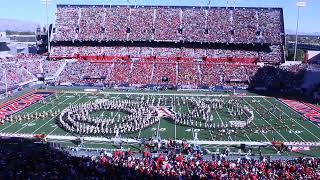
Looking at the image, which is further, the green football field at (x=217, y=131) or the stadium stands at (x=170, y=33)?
the stadium stands at (x=170, y=33)

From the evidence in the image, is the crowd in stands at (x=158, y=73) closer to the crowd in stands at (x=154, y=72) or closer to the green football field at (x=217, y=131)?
the crowd in stands at (x=154, y=72)

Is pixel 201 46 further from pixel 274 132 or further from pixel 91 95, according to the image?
pixel 274 132

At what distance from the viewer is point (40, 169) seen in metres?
13.8

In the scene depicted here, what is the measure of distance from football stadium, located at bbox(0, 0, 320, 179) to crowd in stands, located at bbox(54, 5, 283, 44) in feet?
0.43

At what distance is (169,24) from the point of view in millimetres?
53188

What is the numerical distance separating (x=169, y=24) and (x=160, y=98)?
2059cm

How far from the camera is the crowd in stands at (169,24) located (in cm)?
5159

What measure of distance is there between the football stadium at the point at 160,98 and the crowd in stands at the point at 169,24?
0.13 m

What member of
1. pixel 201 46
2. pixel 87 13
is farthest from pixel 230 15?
pixel 87 13

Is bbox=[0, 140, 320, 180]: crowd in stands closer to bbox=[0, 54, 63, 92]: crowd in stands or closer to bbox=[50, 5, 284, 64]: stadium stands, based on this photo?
bbox=[0, 54, 63, 92]: crowd in stands

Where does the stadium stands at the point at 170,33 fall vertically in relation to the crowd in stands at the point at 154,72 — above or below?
above

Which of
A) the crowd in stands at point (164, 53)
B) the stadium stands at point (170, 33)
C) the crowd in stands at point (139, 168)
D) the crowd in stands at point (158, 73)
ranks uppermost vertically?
the stadium stands at point (170, 33)

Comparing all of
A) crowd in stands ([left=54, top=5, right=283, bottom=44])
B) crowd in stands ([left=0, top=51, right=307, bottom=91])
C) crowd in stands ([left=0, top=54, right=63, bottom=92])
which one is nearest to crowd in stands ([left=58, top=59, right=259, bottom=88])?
crowd in stands ([left=0, top=51, right=307, bottom=91])

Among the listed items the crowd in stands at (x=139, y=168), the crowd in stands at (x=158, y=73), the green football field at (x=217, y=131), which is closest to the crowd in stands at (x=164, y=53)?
the crowd in stands at (x=158, y=73)
